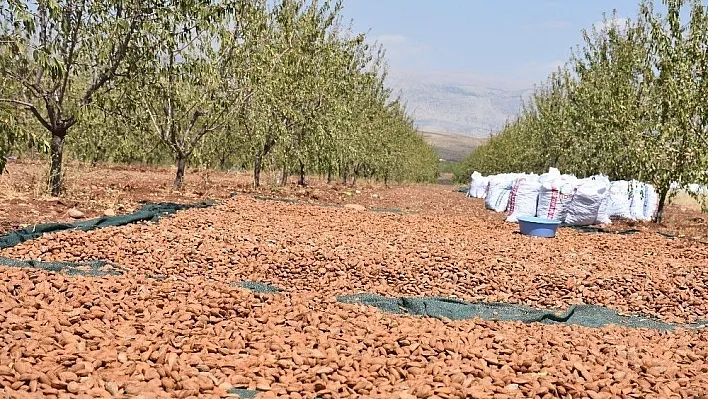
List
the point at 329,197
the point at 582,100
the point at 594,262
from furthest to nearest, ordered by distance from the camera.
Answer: the point at 582,100 → the point at 329,197 → the point at 594,262

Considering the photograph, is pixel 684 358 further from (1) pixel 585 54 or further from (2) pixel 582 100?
(1) pixel 585 54

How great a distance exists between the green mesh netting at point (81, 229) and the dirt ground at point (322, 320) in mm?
219

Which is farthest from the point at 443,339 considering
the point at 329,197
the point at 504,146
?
the point at 504,146

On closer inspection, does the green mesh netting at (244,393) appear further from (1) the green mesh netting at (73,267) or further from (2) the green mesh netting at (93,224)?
(2) the green mesh netting at (93,224)

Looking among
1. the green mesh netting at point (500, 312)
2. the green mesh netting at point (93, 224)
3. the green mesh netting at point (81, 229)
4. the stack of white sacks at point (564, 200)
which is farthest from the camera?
the stack of white sacks at point (564, 200)

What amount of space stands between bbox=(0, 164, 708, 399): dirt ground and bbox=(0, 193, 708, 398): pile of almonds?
0.01 m

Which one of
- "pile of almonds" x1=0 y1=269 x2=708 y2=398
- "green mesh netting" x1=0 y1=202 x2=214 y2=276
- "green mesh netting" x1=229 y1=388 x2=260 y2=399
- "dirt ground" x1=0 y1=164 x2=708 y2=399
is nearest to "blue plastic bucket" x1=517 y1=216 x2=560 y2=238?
"dirt ground" x1=0 y1=164 x2=708 y2=399

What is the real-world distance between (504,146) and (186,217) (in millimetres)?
25855

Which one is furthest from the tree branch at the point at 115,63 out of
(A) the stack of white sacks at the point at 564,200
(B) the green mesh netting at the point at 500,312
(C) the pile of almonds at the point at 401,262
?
(A) the stack of white sacks at the point at 564,200

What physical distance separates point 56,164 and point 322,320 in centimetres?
617

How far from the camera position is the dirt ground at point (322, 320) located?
2885 mm

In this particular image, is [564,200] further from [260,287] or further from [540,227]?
[260,287]

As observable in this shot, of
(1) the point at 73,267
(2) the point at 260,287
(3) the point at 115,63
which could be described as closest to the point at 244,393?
(2) the point at 260,287

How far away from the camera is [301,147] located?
13.6 meters
